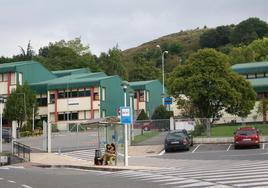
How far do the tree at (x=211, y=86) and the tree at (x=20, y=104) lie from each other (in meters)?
30.2

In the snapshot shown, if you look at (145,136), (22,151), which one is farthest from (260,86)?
(22,151)

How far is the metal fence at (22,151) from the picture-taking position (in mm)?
43581

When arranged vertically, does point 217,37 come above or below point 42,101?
above

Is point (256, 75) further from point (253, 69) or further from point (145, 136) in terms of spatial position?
point (145, 136)

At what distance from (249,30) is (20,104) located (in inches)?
3833

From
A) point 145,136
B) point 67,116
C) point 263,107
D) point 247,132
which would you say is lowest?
point 145,136

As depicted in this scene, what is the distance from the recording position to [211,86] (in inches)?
2132

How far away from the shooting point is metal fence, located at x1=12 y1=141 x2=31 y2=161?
4358 cm

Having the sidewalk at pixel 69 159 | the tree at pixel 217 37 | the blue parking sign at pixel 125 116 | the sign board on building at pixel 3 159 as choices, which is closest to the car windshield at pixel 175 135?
the sidewalk at pixel 69 159

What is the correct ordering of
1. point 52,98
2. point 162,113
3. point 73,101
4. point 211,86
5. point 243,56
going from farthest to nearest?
point 243,56, point 52,98, point 73,101, point 162,113, point 211,86

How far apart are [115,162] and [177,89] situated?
23504mm

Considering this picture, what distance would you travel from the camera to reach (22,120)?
8188 centimetres

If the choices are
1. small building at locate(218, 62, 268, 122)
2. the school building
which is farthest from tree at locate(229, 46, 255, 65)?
the school building

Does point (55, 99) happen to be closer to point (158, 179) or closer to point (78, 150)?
point (78, 150)
